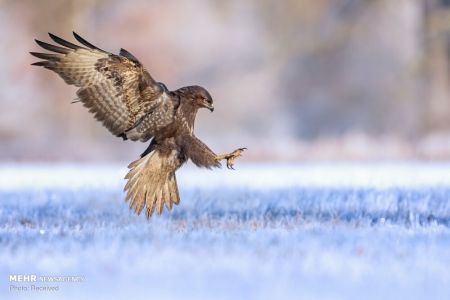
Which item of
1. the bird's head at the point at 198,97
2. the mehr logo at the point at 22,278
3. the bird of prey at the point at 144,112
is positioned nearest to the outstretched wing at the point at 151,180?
the bird of prey at the point at 144,112

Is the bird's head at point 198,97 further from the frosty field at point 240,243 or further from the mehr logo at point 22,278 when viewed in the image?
the mehr logo at point 22,278

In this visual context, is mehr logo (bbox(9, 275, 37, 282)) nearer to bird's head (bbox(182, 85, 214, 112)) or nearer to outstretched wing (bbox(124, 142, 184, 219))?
outstretched wing (bbox(124, 142, 184, 219))

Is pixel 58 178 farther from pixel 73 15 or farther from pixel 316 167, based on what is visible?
pixel 73 15

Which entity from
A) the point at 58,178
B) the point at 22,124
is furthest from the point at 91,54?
the point at 22,124

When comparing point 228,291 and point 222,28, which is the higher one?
point 222,28

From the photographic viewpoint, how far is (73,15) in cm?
1145

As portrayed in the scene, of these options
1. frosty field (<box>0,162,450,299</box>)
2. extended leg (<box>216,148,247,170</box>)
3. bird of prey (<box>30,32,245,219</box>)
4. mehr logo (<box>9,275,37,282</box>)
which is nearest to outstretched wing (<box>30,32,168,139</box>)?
bird of prey (<box>30,32,245,219</box>)

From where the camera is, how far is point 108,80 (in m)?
4.09

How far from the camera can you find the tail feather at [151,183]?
4117mm

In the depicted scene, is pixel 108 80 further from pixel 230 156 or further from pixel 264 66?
pixel 264 66

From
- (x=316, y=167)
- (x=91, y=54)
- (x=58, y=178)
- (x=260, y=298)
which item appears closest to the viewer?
(x=260, y=298)

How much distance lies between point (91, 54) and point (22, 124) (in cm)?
753

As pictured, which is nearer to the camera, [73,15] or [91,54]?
[91,54]

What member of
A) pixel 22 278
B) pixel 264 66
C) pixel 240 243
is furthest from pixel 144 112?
pixel 264 66
